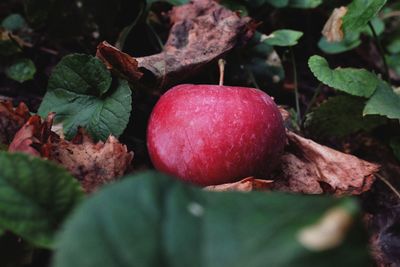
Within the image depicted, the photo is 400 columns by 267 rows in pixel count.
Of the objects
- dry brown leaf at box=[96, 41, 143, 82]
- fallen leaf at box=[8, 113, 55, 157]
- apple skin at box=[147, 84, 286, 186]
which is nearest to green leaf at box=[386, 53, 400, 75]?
apple skin at box=[147, 84, 286, 186]

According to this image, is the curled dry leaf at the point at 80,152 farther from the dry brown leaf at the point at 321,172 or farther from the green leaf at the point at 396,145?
the green leaf at the point at 396,145

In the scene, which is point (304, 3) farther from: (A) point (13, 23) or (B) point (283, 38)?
(A) point (13, 23)

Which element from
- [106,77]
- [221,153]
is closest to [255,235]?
[221,153]

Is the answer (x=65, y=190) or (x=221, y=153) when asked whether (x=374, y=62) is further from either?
(x=65, y=190)

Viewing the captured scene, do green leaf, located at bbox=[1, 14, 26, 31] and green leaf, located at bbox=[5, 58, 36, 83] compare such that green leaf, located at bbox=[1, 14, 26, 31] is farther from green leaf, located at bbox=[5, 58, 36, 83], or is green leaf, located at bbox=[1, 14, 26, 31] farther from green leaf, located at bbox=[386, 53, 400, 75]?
green leaf, located at bbox=[386, 53, 400, 75]

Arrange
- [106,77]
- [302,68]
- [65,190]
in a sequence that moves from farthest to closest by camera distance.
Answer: [302,68] → [106,77] → [65,190]

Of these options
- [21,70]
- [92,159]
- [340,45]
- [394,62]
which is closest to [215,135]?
[92,159]
